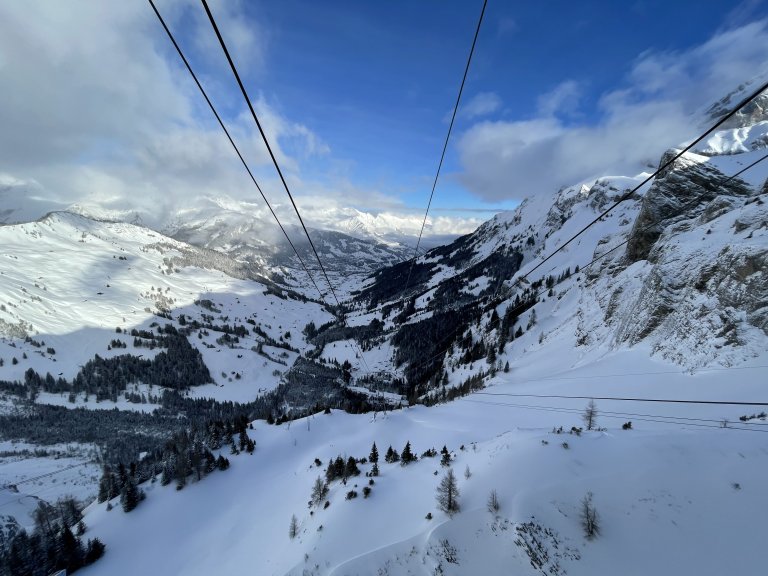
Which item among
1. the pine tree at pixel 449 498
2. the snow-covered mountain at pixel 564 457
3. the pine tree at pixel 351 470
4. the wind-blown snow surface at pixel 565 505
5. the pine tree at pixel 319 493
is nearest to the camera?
the wind-blown snow surface at pixel 565 505

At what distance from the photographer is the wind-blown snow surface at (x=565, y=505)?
18.5m

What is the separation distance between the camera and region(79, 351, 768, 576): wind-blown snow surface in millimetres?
18547

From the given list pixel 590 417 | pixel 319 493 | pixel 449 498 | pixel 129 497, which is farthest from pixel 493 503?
pixel 129 497

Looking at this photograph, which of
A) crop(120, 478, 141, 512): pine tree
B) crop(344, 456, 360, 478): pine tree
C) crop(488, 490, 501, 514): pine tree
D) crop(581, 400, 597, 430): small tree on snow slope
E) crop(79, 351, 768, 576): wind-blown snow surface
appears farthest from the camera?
crop(120, 478, 141, 512): pine tree

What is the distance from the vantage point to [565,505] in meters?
21.2

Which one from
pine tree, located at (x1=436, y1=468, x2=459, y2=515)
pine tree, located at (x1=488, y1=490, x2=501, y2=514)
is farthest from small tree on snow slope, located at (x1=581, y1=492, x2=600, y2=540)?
pine tree, located at (x1=436, y1=468, x2=459, y2=515)

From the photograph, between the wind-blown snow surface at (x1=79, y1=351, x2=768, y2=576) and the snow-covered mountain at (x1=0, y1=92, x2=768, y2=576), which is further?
the snow-covered mountain at (x1=0, y1=92, x2=768, y2=576)

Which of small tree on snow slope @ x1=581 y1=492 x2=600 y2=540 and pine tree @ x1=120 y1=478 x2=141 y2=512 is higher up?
small tree on snow slope @ x1=581 y1=492 x2=600 y2=540

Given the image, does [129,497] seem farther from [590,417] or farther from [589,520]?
[590,417]

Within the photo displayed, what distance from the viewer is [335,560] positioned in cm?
2388

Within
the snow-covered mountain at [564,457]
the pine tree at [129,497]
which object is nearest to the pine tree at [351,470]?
the snow-covered mountain at [564,457]

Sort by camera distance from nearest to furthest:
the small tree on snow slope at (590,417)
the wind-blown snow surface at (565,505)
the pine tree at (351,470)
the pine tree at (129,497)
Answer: the wind-blown snow surface at (565,505) < the small tree on snow slope at (590,417) < the pine tree at (351,470) < the pine tree at (129,497)

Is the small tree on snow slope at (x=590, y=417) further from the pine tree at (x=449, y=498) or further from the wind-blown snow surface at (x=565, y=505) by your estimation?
the pine tree at (x=449, y=498)

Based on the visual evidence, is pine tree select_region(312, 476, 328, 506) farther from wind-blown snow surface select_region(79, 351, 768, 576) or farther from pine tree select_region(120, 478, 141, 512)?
pine tree select_region(120, 478, 141, 512)
